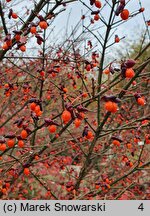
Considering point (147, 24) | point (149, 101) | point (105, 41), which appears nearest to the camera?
point (105, 41)

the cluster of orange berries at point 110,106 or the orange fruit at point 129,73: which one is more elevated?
the orange fruit at point 129,73

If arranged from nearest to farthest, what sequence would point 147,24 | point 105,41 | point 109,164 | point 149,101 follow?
point 105,41
point 147,24
point 149,101
point 109,164

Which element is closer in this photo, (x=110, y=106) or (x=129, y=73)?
(x=110, y=106)

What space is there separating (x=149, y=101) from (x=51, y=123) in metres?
3.91

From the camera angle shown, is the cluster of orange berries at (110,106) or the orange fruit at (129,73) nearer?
the cluster of orange berries at (110,106)

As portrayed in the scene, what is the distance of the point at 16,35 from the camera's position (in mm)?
2902

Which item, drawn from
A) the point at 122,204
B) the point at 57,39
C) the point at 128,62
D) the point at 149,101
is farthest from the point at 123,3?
the point at 57,39

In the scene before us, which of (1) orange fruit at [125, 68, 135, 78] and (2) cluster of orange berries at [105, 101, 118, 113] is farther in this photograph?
(1) orange fruit at [125, 68, 135, 78]

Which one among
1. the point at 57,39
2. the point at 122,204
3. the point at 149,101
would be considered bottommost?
the point at 122,204

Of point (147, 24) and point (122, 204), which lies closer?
point (122, 204)

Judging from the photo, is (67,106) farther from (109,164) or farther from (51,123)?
(109,164)

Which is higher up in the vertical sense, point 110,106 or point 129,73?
point 129,73

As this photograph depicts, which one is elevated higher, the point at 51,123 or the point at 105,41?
the point at 105,41

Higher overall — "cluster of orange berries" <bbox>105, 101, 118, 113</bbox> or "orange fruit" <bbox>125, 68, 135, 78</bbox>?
"orange fruit" <bbox>125, 68, 135, 78</bbox>
